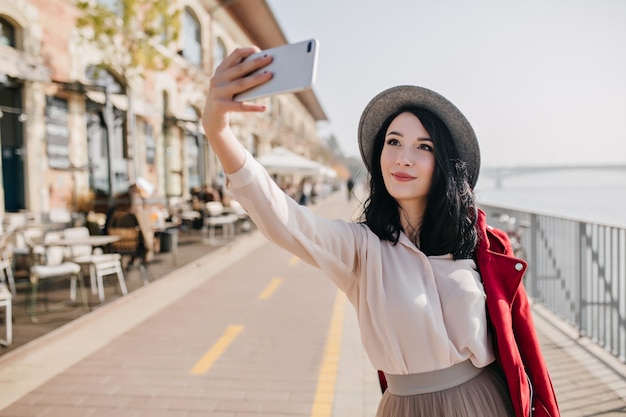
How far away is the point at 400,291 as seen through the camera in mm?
1629

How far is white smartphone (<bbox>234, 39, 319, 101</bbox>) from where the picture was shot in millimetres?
1162

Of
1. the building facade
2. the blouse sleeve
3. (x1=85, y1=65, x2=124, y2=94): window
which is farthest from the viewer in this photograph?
(x1=85, y1=65, x2=124, y2=94): window

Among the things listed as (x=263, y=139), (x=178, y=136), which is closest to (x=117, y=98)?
(x=178, y=136)

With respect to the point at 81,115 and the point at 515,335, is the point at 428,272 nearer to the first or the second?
the point at 515,335

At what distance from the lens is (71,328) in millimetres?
5695

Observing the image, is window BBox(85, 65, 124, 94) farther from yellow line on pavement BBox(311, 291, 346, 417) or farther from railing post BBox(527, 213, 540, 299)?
railing post BBox(527, 213, 540, 299)

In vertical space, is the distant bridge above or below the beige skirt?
above

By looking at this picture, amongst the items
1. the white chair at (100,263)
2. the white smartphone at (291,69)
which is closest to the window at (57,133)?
the white chair at (100,263)

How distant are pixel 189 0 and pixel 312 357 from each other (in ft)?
59.1

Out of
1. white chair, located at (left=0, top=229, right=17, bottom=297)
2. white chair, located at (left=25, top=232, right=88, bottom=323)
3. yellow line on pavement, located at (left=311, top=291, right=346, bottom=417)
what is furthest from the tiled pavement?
white chair, located at (left=0, top=229, right=17, bottom=297)

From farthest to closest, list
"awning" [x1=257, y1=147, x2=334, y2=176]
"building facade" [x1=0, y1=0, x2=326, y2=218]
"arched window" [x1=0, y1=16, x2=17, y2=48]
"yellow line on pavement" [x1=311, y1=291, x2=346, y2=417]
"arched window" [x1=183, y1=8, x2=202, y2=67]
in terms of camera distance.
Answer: "awning" [x1=257, y1=147, x2=334, y2=176], "arched window" [x1=183, y1=8, x2=202, y2=67], "building facade" [x1=0, y1=0, x2=326, y2=218], "arched window" [x1=0, y1=16, x2=17, y2=48], "yellow line on pavement" [x1=311, y1=291, x2=346, y2=417]

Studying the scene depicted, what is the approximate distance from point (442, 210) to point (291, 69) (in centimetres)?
84

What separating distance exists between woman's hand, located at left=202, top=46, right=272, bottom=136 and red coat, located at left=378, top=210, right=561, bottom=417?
100 cm

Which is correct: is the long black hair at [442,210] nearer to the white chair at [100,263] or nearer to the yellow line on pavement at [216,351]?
the yellow line on pavement at [216,351]
